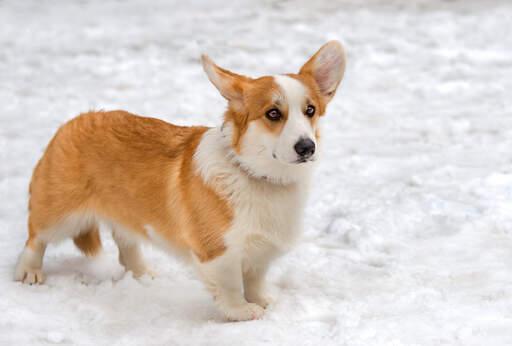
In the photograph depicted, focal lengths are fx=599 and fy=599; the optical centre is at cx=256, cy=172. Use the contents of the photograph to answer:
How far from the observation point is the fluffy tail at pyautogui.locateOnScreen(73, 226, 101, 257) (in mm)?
3438

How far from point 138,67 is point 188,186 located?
14.8ft

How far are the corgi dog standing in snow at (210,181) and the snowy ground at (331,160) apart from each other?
249 mm

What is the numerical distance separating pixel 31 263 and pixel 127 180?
29.9 inches

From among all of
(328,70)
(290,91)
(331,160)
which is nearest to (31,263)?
(290,91)

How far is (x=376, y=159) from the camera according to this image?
15.9 feet

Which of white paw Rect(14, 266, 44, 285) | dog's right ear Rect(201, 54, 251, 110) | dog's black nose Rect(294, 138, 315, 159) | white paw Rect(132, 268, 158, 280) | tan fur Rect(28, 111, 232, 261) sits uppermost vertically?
dog's right ear Rect(201, 54, 251, 110)

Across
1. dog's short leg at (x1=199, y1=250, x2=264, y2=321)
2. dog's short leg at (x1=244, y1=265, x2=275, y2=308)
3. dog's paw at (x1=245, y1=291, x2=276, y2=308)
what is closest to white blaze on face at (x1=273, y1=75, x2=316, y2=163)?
dog's short leg at (x1=199, y1=250, x2=264, y2=321)

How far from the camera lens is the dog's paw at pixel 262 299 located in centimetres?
308

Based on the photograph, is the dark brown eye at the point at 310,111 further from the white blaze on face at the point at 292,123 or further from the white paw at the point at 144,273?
the white paw at the point at 144,273

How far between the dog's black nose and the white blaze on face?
0.05 ft

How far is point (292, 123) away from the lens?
265cm

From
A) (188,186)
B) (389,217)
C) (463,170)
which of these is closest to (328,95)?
(188,186)

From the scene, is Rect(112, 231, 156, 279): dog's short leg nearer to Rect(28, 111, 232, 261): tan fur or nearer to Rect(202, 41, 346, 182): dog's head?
Rect(28, 111, 232, 261): tan fur

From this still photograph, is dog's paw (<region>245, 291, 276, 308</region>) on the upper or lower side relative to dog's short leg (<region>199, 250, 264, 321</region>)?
lower
